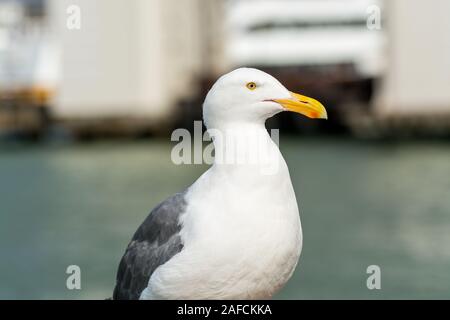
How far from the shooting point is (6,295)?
1041 centimetres

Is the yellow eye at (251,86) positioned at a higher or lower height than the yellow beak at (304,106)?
higher

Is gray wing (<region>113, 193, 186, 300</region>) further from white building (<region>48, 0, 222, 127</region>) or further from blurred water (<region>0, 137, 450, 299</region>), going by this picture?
white building (<region>48, 0, 222, 127</region>)

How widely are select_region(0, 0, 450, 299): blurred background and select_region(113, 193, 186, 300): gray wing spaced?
5.65m

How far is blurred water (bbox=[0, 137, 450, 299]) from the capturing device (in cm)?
1125

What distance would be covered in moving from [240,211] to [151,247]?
56 cm

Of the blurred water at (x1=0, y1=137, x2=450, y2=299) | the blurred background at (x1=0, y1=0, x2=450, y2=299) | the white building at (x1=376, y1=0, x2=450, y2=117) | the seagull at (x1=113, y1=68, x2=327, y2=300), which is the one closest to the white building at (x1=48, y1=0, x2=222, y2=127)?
the blurred background at (x1=0, y1=0, x2=450, y2=299)

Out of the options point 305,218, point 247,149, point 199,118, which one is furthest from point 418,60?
point 247,149

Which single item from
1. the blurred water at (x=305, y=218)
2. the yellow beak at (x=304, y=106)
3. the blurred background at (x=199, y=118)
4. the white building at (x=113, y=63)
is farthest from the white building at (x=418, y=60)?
the yellow beak at (x=304, y=106)

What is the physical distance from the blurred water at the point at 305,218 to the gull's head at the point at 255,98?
6206 millimetres

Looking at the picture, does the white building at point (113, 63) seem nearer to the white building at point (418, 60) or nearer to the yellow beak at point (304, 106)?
the white building at point (418, 60)

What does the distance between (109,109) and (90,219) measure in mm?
28237

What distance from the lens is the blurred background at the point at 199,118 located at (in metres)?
13.1

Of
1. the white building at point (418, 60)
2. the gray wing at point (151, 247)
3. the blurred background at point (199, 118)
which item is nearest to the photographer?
the gray wing at point (151, 247)
